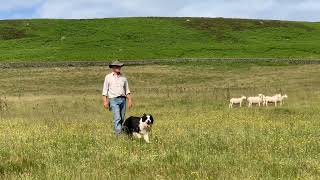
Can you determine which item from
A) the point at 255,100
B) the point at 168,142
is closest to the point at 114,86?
the point at 168,142

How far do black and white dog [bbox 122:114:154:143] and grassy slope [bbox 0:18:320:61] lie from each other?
60.1 meters

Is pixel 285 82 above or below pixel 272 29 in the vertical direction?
below

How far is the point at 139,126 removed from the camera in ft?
51.3

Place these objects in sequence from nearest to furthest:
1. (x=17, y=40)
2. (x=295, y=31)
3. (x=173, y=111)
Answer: (x=173, y=111), (x=17, y=40), (x=295, y=31)

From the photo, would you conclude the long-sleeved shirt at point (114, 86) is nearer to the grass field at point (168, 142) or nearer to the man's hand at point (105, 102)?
the man's hand at point (105, 102)

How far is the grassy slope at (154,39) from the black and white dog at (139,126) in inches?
2366

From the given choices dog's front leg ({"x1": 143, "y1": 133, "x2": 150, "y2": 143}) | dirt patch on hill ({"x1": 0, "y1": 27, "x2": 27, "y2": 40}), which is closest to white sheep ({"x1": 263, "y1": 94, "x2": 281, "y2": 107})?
dog's front leg ({"x1": 143, "y1": 133, "x2": 150, "y2": 143})

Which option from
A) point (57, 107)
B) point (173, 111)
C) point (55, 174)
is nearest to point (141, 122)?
point (55, 174)

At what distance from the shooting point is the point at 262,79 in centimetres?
4944

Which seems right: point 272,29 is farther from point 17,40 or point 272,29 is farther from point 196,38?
point 17,40

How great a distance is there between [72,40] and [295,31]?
145 ft

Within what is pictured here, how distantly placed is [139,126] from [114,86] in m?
1.91

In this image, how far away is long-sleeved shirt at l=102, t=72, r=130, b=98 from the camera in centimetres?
1691

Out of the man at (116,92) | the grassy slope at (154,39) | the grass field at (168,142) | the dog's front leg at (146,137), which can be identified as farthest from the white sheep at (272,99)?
the grassy slope at (154,39)
